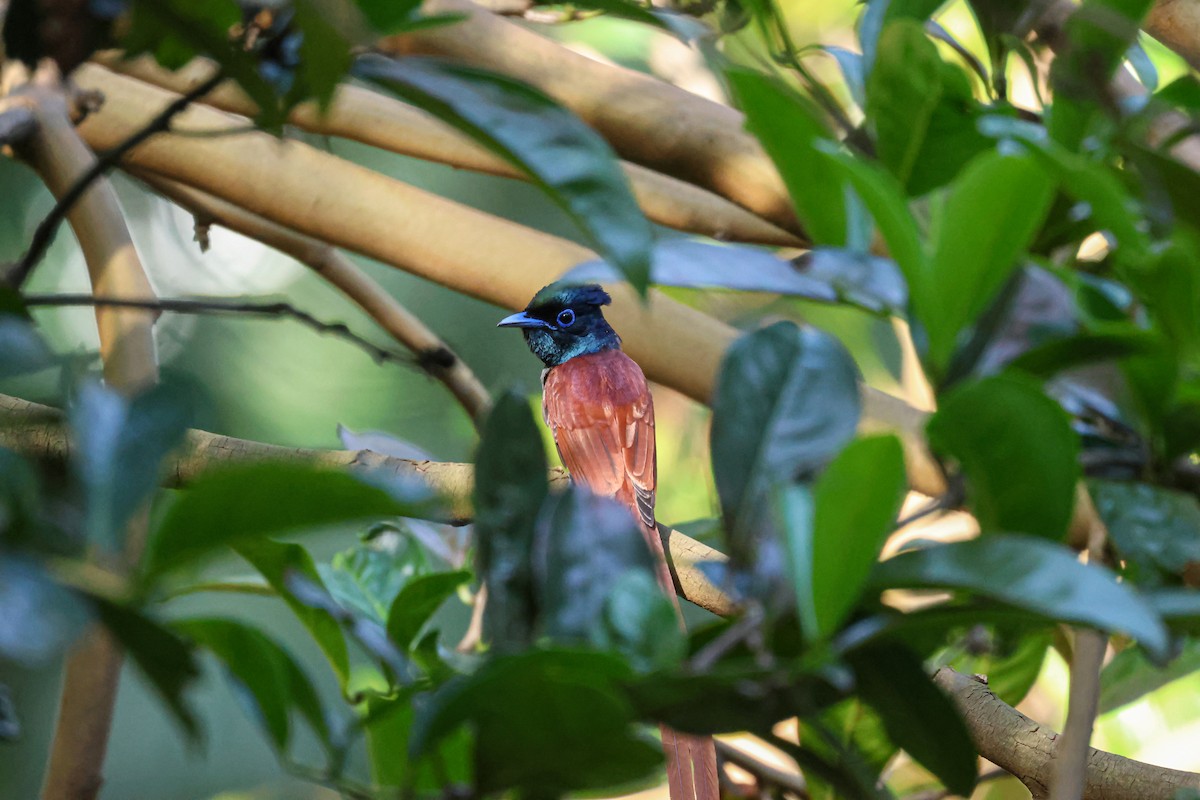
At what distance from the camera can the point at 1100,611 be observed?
1.40 ft

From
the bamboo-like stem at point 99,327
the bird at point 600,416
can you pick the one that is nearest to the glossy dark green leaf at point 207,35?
the bamboo-like stem at point 99,327

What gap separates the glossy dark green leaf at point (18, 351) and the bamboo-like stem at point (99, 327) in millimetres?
683

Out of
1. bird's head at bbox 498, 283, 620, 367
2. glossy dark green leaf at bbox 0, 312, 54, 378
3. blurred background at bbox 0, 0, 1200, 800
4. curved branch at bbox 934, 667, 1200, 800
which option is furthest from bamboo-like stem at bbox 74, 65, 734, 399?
blurred background at bbox 0, 0, 1200, 800

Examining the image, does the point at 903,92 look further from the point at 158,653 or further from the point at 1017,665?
the point at 1017,665

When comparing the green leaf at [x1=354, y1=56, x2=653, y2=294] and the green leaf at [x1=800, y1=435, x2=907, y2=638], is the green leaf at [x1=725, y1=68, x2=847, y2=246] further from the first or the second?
the green leaf at [x1=800, y1=435, x2=907, y2=638]

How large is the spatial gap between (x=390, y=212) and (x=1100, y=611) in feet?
5.06

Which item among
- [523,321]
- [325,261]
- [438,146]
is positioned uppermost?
[438,146]

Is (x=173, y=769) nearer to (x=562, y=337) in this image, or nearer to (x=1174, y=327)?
(x=562, y=337)

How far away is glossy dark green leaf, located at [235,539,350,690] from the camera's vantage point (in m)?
0.77

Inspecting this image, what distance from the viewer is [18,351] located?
23.6 inches

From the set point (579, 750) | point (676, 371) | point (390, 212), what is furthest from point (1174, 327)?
point (390, 212)

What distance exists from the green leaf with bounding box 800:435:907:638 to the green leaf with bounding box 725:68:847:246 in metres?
0.24

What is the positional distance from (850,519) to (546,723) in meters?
0.16

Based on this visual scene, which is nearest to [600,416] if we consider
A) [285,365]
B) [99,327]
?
[99,327]
